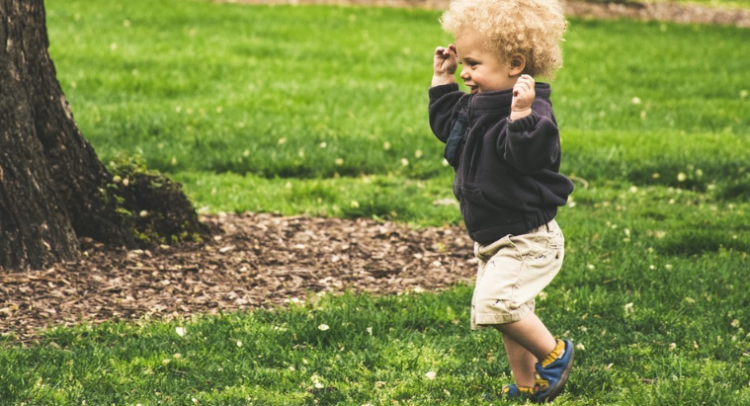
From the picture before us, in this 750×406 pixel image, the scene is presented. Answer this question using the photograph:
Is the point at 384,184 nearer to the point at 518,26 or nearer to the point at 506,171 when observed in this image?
the point at 506,171

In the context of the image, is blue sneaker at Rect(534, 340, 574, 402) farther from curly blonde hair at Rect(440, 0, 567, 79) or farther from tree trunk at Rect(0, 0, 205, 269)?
tree trunk at Rect(0, 0, 205, 269)

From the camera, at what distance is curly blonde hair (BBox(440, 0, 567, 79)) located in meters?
3.57

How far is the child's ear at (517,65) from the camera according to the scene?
3.66 m

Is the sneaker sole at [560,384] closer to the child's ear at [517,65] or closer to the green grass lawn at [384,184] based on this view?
the green grass lawn at [384,184]

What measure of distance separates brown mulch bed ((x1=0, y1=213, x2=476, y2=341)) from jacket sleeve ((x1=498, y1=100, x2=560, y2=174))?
86.0 inches

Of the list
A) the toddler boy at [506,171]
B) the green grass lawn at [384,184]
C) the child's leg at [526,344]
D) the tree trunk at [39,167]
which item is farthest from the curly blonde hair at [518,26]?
the tree trunk at [39,167]

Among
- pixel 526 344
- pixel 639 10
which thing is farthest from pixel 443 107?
pixel 639 10

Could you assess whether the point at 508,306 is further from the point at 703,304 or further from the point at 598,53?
the point at 598,53

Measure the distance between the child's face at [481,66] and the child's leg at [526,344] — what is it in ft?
3.05

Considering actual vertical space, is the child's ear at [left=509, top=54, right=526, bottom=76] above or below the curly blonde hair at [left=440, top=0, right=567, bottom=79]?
below

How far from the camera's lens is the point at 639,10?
724 inches

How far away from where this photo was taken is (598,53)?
13742mm

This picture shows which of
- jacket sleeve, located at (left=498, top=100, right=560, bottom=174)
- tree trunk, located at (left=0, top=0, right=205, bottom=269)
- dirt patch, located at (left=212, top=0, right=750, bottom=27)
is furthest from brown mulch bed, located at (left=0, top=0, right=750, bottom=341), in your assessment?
dirt patch, located at (left=212, top=0, right=750, bottom=27)

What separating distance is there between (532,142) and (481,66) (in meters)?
0.48
